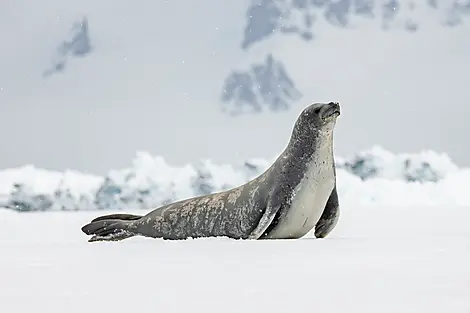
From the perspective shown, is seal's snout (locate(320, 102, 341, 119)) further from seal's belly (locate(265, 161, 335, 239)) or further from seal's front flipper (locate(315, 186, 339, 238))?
seal's front flipper (locate(315, 186, 339, 238))

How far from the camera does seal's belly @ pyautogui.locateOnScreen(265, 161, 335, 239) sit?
507 cm

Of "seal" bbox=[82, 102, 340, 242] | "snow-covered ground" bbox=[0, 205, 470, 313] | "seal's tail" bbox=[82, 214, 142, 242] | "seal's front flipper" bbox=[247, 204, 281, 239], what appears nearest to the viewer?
"snow-covered ground" bbox=[0, 205, 470, 313]

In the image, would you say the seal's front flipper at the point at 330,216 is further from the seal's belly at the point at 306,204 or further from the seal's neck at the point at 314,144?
the seal's neck at the point at 314,144

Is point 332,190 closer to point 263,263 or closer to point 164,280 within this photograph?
point 263,263

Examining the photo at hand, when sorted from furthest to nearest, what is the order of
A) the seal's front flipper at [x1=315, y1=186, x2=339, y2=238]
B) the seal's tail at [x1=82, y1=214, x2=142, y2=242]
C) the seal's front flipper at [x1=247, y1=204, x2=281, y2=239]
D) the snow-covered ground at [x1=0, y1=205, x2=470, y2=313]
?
the seal's tail at [x1=82, y1=214, x2=142, y2=242], the seal's front flipper at [x1=315, y1=186, x2=339, y2=238], the seal's front flipper at [x1=247, y1=204, x2=281, y2=239], the snow-covered ground at [x1=0, y1=205, x2=470, y2=313]

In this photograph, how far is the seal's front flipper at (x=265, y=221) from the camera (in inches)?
193

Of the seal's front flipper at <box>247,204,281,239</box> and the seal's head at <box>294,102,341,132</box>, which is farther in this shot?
the seal's head at <box>294,102,341,132</box>

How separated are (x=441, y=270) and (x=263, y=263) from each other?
84cm

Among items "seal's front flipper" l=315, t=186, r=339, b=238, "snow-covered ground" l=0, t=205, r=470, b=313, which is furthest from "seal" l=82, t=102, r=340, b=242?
"snow-covered ground" l=0, t=205, r=470, b=313

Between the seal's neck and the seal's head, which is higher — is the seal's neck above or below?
below

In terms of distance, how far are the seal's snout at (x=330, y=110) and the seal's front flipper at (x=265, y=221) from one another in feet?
2.81

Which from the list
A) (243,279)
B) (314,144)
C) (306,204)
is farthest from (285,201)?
(243,279)

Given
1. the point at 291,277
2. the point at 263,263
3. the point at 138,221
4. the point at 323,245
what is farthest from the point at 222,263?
the point at 138,221

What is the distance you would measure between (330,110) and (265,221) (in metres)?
1.05
